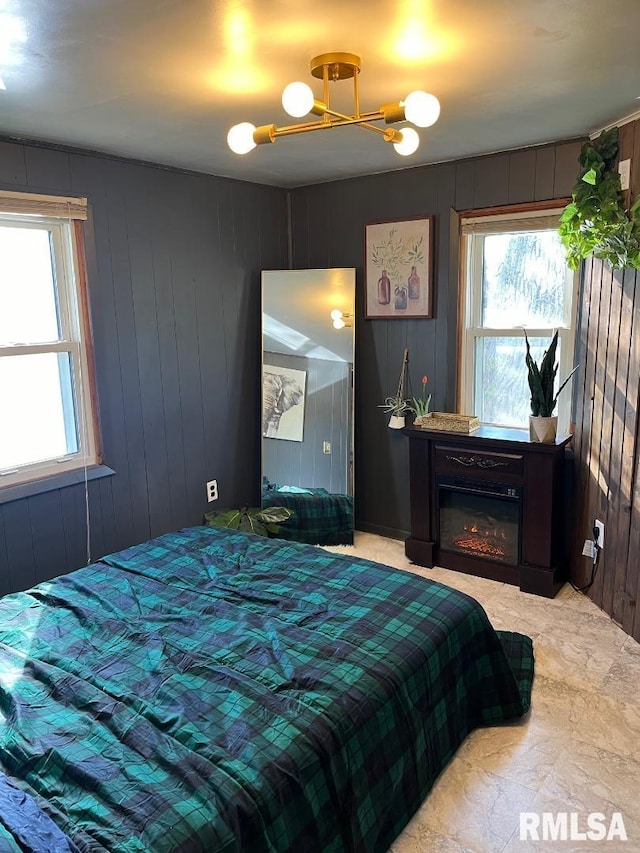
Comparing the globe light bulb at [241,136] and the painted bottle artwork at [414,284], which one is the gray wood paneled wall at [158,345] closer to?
the painted bottle artwork at [414,284]

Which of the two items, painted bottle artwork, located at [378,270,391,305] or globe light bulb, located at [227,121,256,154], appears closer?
globe light bulb, located at [227,121,256,154]

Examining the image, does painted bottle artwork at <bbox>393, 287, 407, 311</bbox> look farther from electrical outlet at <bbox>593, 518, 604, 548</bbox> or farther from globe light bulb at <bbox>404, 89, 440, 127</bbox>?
globe light bulb at <bbox>404, 89, 440, 127</bbox>

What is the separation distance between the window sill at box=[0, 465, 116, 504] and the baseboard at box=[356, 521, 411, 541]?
1.67 metres

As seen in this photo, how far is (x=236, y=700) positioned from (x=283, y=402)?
7.99 feet

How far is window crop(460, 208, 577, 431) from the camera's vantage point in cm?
337

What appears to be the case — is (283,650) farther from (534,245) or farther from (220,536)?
(534,245)

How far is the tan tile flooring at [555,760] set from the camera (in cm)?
182

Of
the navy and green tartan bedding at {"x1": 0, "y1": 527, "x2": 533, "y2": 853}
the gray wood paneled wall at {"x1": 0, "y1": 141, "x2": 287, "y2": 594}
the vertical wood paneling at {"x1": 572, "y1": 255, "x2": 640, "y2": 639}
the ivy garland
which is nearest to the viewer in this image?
the navy and green tartan bedding at {"x1": 0, "y1": 527, "x2": 533, "y2": 853}

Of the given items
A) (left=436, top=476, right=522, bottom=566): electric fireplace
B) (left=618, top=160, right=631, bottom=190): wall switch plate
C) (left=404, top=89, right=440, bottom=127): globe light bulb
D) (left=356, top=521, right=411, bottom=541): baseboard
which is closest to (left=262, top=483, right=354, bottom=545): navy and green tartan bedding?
(left=356, top=521, right=411, bottom=541): baseboard

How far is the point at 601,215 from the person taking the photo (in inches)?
106

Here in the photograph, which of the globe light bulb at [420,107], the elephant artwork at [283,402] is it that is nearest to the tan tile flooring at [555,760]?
the elephant artwork at [283,402]

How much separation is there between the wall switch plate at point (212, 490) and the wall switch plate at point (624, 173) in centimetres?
263

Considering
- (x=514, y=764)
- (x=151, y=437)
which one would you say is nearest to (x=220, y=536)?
(x=151, y=437)

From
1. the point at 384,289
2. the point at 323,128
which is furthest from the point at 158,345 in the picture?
the point at 323,128
